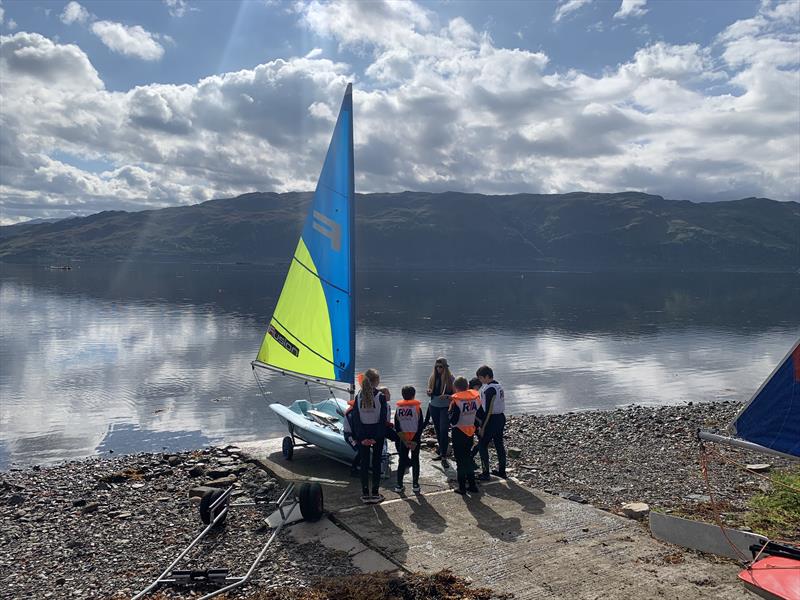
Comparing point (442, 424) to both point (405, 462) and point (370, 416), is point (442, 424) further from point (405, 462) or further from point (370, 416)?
point (370, 416)

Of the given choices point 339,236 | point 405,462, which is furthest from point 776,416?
point 339,236

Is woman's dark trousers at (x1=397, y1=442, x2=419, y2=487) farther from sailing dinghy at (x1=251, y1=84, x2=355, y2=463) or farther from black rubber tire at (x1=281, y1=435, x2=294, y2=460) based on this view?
black rubber tire at (x1=281, y1=435, x2=294, y2=460)

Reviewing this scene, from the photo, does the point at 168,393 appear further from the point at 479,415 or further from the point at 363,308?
the point at 363,308

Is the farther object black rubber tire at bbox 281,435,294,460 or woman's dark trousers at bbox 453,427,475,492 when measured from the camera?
black rubber tire at bbox 281,435,294,460

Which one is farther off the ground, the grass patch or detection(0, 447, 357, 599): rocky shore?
the grass patch

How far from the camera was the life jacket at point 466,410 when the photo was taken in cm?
1039

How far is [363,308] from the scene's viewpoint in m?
69.8

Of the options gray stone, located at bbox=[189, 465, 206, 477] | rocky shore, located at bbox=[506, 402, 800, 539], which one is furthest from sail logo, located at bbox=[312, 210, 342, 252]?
rocky shore, located at bbox=[506, 402, 800, 539]

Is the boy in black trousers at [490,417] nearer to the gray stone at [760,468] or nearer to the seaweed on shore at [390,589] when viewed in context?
the seaweed on shore at [390,589]

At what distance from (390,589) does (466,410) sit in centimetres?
364

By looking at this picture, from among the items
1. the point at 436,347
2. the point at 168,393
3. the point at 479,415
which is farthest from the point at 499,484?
the point at 436,347

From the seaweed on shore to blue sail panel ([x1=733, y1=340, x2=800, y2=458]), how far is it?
138 inches

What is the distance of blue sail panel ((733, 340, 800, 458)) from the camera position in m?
6.58

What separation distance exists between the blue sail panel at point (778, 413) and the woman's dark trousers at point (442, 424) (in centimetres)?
625
